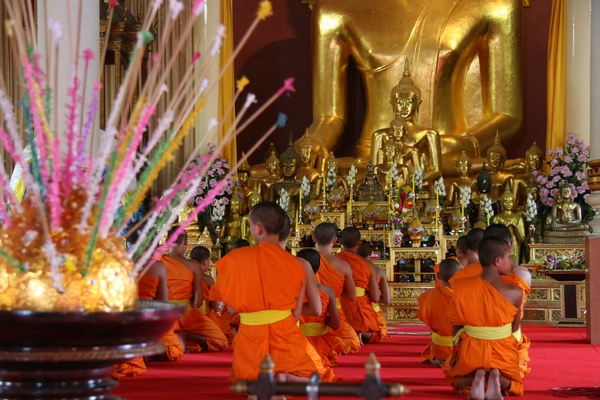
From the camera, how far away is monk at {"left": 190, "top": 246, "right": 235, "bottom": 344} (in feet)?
23.4

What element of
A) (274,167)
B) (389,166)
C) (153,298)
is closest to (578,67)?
(389,166)

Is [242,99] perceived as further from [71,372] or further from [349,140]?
[71,372]

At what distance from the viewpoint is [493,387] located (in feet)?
14.8

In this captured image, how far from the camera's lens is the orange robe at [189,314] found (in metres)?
6.51

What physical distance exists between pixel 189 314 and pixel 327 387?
4.68 metres

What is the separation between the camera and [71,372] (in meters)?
2.02

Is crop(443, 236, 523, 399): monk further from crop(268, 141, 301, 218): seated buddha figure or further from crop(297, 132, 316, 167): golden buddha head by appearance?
crop(297, 132, 316, 167): golden buddha head

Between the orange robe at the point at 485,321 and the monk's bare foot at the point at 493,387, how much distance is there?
1.1 inches

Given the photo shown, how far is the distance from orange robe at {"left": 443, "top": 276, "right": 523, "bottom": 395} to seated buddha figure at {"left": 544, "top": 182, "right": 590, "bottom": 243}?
17.7 ft

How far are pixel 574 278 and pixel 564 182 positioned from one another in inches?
61.8

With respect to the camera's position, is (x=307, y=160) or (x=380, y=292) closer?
(x=380, y=292)

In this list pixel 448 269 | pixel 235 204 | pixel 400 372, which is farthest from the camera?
pixel 235 204

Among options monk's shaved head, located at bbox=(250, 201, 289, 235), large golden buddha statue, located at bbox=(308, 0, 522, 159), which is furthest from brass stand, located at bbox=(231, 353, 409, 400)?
large golden buddha statue, located at bbox=(308, 0, 522, 159)

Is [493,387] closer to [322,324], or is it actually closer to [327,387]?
[322,324]
